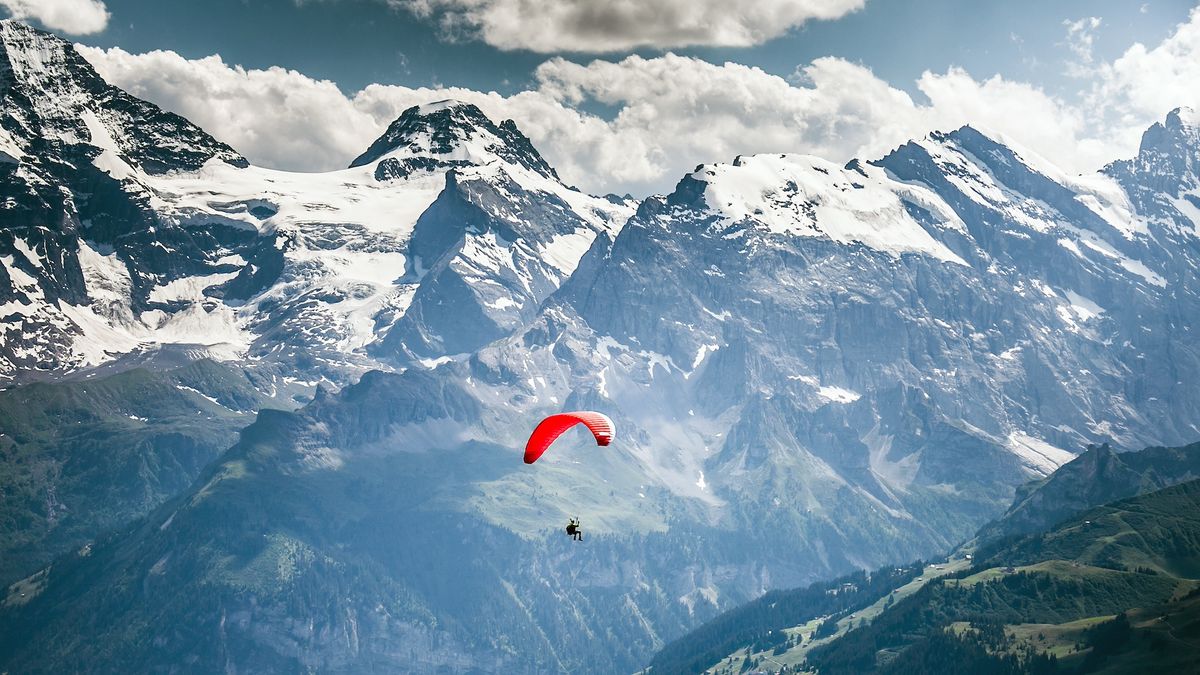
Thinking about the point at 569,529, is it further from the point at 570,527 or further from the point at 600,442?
→ the point at 600,442

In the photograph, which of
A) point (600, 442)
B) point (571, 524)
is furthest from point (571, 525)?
point (600, 442)

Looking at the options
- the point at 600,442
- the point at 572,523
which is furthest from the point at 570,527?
the point at 600,442

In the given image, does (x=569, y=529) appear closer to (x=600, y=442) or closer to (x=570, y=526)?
(x=570, y=526)

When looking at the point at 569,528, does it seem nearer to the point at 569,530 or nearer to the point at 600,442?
the point at 569,530

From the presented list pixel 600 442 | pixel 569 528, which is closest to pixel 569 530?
pixel 569 528

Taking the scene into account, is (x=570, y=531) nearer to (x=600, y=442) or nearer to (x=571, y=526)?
(x=571, y=526)
